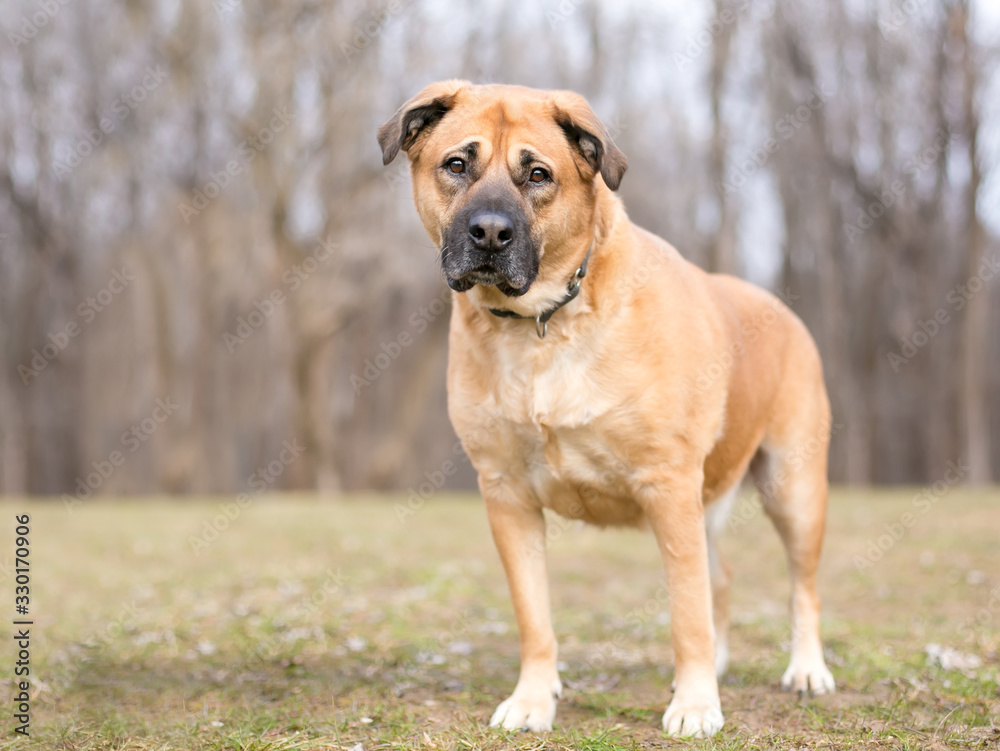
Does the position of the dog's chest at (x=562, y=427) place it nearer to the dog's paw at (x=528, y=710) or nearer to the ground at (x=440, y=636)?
the dog's paw at (x=528, y=710)

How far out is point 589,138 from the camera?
11.1 feet

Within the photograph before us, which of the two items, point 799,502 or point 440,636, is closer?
point 799,502

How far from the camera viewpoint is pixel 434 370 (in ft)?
65.5

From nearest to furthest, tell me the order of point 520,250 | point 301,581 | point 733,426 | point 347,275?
point 520,250 → point 733,426 → point 301,581 → point 347,275

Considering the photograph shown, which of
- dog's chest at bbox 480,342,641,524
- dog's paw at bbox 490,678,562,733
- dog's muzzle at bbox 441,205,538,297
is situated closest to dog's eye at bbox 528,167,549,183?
dog's muzzle at bbox 441,205,538,297

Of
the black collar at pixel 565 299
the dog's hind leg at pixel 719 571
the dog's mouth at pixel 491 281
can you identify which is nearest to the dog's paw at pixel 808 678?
the dog's hind leg at pixel 719 571

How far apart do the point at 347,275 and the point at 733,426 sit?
1413 cm

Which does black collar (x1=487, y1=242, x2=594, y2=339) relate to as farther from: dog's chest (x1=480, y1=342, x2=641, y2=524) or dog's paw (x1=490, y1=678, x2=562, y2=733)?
dog's paw (x1=490, y1=678, x2=562, y2=733)

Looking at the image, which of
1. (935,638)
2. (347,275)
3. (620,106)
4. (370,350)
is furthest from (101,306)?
(935,638)

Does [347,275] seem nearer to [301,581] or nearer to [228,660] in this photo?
[301,581]

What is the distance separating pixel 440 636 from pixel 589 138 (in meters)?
3.02

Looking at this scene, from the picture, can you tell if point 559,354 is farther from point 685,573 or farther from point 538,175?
point 685,573

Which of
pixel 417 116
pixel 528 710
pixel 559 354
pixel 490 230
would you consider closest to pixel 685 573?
pixel 528 710

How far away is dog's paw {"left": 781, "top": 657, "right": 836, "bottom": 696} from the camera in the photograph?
152 inches
